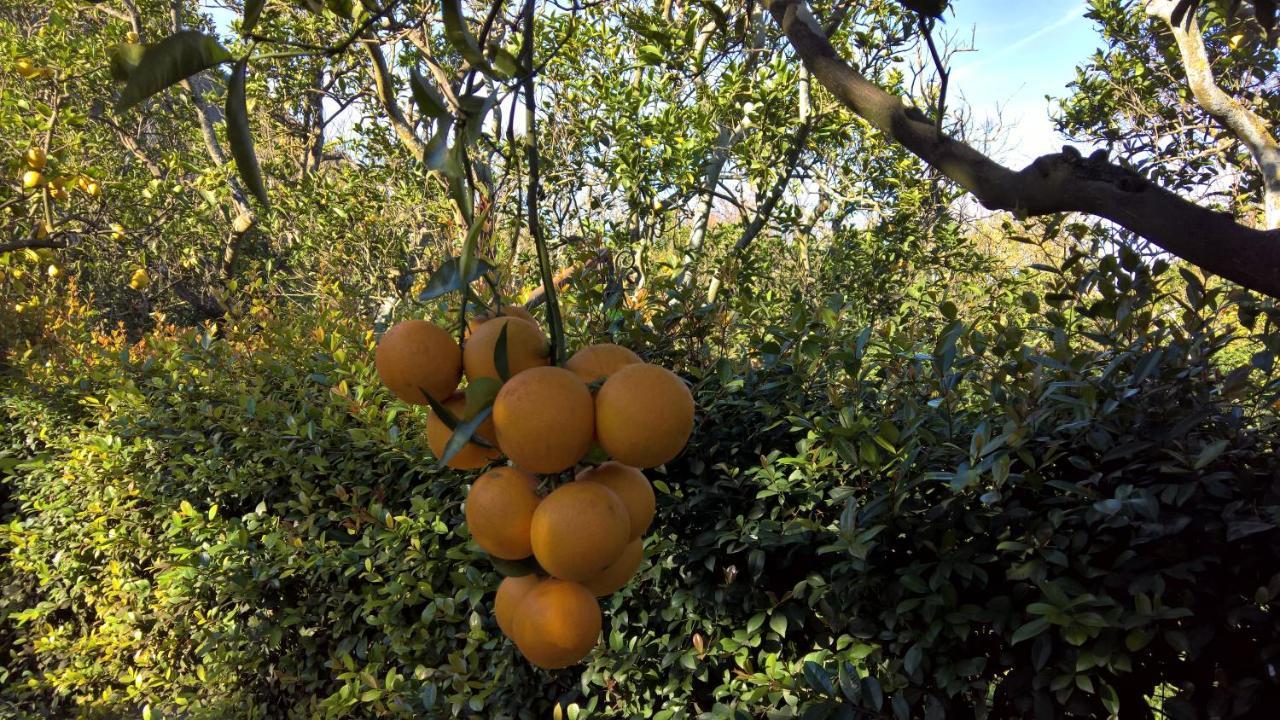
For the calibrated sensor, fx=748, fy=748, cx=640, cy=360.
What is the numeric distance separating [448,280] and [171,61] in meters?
0.25

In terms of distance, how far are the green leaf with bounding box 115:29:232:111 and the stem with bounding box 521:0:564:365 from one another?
0.22m

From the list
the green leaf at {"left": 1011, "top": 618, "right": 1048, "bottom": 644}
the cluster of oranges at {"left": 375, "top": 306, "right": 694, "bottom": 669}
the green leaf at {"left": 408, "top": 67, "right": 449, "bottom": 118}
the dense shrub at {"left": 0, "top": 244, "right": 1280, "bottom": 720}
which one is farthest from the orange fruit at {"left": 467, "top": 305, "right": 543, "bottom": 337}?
the green leaf at {"left": 1011, "top": 618, "right": 1048, "bottom": 644}

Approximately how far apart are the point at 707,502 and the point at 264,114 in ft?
19.4

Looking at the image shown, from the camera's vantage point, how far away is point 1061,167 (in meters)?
1.06

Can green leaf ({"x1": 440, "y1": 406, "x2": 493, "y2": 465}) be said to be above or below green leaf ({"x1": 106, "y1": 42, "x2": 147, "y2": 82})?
below

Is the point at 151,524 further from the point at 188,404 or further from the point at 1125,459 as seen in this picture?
the point at 1125,459

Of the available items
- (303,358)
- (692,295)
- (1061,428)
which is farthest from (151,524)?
(1061,428)

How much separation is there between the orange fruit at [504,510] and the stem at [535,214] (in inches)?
4.4

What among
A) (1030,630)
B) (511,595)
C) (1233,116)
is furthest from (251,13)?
(1233,116)

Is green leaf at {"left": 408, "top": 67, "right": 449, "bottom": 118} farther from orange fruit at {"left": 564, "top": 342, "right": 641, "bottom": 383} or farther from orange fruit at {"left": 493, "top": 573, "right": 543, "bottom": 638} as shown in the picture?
orange fruit at {"left": 493, "top": 573, "right": 543, "bottom": 638}

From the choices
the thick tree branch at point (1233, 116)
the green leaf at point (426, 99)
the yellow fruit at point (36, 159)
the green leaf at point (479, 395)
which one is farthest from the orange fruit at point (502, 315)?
the thick tree branch at point (1233, 116)

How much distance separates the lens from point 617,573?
713 mm

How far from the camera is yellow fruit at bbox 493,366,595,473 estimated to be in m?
0.55

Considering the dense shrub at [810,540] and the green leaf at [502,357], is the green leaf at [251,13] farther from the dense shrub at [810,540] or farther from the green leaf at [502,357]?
the dense shrub at [810,540]
